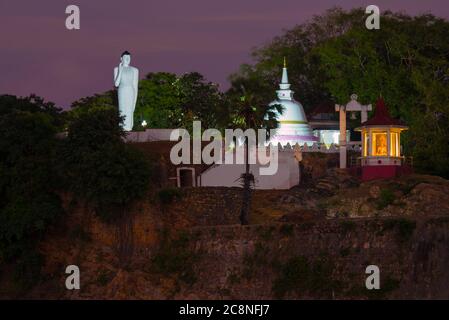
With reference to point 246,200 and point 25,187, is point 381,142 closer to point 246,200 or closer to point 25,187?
point 246,200

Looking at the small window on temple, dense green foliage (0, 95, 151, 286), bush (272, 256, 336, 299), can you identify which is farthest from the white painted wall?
bush (272, 256, 336, 299)

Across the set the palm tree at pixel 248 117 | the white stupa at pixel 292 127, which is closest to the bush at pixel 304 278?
the palm tree at pixel 248 117

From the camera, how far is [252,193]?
67625 millimetres

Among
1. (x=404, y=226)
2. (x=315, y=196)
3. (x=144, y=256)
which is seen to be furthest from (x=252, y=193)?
(x=404, y=226)

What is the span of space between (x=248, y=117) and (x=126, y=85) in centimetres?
1314

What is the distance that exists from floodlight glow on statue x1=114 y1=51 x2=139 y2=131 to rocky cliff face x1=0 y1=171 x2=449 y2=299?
36.2ft

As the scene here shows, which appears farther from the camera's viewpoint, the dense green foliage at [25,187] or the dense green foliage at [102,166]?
the dense green foliage at [25,187]

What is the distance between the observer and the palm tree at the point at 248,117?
2488 inches

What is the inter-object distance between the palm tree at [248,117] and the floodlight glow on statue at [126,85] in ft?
38.8

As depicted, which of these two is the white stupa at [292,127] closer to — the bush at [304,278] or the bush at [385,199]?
the bush at [385,199]

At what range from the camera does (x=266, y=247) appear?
58875 millimetres

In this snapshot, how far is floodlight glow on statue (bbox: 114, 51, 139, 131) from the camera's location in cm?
7569

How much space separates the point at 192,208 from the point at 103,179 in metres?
4.01

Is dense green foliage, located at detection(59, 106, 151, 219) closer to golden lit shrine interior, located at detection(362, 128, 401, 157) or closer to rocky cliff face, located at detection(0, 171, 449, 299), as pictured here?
rocky cliff face, located at detection(0, 171, 449, 299)
